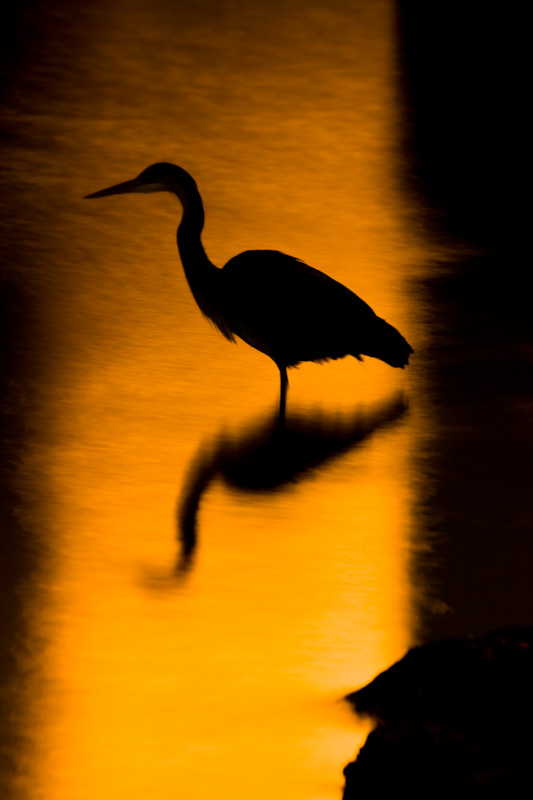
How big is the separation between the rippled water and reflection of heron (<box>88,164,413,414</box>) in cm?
16

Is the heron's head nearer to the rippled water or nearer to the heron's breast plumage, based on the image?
the heron's breast plumage

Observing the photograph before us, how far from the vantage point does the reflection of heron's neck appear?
506cm

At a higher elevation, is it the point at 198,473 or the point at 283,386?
the point at 198,473

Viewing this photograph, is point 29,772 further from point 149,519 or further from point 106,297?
point 106,297

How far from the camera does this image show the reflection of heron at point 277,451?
447cm

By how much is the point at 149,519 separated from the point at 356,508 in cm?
52

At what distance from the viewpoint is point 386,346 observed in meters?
5.07

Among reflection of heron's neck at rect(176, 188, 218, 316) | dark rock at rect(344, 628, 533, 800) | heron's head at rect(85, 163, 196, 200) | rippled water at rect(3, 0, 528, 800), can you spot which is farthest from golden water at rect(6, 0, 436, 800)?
heron's head at rect(85, 163, 196, 200)

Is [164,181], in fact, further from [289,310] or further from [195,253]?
[289,310]

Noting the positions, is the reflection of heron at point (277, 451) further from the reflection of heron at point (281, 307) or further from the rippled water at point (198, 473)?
the reflection of heron at point (281, 307)

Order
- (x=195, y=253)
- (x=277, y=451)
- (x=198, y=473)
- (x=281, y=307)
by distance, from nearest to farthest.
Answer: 1. (x=198, y=473)
2. (x=277, y=451)
3. (x=281, y=307)
4. (x=195, y=253)

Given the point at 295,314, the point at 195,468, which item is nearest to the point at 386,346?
the point at 295,314

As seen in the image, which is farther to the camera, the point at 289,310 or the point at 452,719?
the point at 289,310

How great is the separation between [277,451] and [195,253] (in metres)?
0.69
